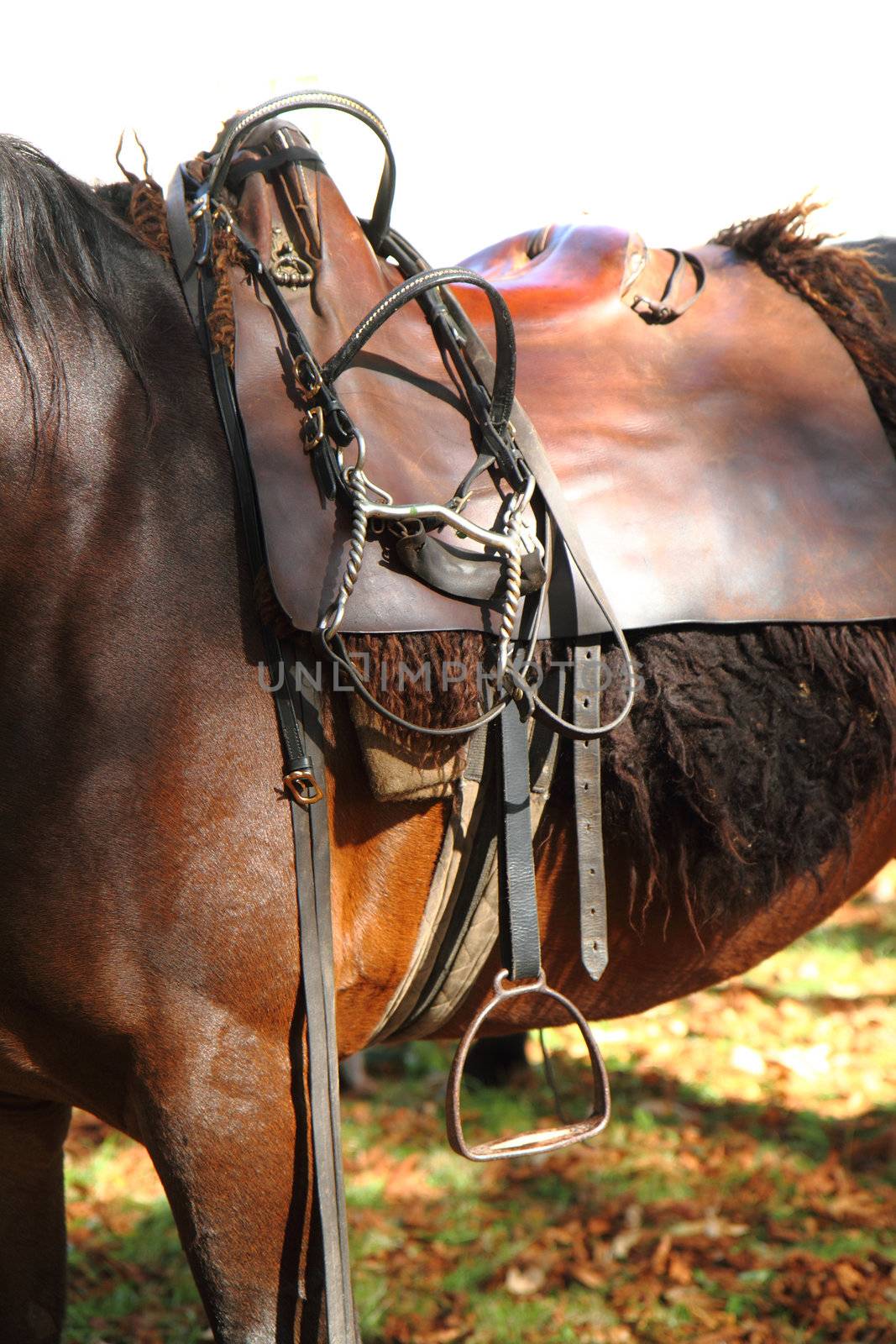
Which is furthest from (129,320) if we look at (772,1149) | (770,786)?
(772,1149)

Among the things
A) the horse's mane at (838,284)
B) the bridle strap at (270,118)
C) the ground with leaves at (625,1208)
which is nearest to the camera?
the bridle strap at (270,118)

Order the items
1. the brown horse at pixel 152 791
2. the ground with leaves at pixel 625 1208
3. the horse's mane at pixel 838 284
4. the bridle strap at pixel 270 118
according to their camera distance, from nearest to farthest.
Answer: the brown horse at pixel 152 791 → the bridle strap at pixel 270 118 → the horse's mane at pixel 838 284 → the ground with leaves at pixel 625 1208

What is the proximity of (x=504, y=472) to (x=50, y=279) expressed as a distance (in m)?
0.56

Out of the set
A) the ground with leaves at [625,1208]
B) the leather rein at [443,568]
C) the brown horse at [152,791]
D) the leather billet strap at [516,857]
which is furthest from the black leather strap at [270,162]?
the ground with leaves at [625,1208]

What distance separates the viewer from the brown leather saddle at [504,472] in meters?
1.25

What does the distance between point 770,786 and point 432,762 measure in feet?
1.52

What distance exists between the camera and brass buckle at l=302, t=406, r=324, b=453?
126 cm

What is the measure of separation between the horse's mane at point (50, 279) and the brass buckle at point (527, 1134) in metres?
0.85

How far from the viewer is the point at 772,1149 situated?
3.00 meters

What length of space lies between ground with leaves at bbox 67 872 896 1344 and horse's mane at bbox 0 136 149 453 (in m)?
2.02

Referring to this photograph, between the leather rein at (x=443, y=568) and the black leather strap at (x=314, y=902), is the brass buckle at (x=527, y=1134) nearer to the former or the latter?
the leather rein at (x=443, y=568)

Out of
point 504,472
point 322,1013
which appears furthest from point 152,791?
point 504,472

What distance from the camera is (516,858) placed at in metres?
1.36

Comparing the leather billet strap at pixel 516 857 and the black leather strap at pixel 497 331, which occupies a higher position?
the black leather strap at pixel 497 331
